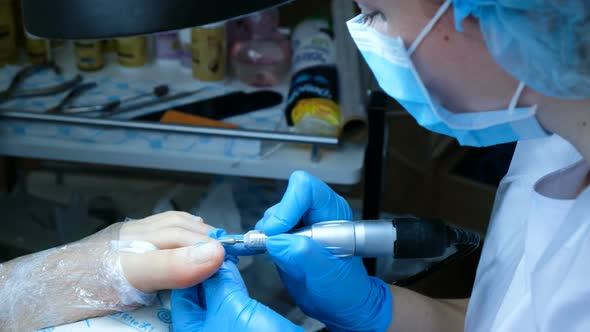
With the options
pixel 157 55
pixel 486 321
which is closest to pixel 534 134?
pixel 486 321

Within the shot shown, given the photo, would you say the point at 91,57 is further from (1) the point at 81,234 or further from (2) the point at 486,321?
(2) the point at 486,321

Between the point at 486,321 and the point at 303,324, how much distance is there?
1.55 feet

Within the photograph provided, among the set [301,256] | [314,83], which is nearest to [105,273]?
[301,256]

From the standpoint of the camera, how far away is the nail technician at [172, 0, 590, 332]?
2.19 ft

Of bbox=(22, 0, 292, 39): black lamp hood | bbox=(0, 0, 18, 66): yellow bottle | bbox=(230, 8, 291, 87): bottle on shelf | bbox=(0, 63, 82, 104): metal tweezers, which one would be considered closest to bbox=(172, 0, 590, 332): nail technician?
bbox=(22, 0, 292, 39): black lamp hood

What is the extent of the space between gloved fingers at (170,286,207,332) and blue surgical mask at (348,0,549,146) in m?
0.39

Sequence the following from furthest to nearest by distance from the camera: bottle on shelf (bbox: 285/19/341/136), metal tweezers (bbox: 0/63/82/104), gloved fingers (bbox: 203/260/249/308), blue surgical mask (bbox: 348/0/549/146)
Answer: metal tweezers (bbox: 0/63/82/104) < bottle on shelf (bbox: 285/19/341/136) < gloved fingers (bbox: 203/260/249/308) < blue surgical mask (bbox: 348/0/549/146)

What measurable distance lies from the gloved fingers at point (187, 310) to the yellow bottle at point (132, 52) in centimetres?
88

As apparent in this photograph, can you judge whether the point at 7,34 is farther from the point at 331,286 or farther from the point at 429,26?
the point at 429,26

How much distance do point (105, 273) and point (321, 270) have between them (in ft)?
0.96

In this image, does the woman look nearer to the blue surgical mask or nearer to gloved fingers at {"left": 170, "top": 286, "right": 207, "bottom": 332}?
gloved fingers at {"left": 170, "top": 286, "right": 207, "bottom": 332}

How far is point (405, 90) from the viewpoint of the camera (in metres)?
0.78

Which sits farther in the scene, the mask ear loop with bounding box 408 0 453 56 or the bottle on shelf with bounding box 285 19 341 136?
the bottle on shelf with bounding box 285 19 341 136

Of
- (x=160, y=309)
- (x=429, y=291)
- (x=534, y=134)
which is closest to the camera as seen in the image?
(x=534, y=134)
